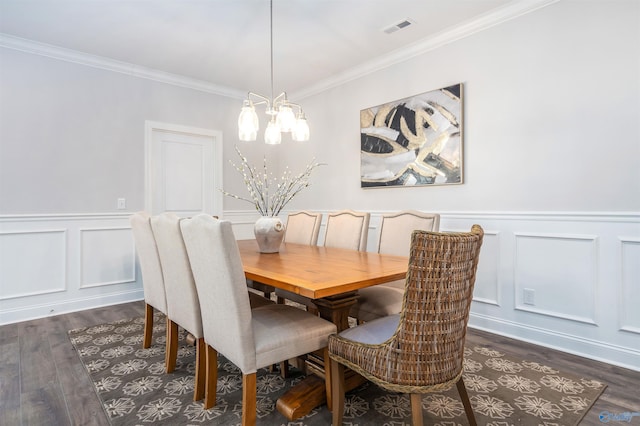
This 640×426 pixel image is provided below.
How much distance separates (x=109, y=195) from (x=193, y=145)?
3.81 feet

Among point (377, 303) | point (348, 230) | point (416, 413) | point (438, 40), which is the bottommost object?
point (416, 413)

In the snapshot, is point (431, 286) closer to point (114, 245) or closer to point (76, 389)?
point (76, 389)

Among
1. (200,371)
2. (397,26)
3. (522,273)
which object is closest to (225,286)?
(200,371)

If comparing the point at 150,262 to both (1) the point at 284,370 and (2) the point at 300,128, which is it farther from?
(2) the point at 300,128

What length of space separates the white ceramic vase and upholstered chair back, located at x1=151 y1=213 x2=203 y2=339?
1.99 ft

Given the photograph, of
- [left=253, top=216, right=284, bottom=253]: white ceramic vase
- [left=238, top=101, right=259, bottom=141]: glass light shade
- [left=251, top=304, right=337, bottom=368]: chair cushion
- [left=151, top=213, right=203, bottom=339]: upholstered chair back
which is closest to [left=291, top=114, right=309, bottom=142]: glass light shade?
[left=238, top=101, right=259, bottom=141]: glass light shade

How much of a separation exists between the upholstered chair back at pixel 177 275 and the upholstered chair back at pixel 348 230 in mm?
1333

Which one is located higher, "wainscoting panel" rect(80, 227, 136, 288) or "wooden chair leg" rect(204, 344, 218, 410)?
"wainscoting panel" rect(80, 227, 136, 288)

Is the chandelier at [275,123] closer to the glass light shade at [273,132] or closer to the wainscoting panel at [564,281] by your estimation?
the glass light shade at [273,132]

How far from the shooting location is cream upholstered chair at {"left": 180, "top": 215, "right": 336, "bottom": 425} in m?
1.38

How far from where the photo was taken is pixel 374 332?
1489 mm

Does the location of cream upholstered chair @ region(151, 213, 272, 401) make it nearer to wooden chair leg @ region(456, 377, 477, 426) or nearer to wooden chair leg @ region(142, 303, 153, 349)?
wooden chair leg @ region(142, 303, 153, 349)

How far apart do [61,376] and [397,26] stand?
3.55 m

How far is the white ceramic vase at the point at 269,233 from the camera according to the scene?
2.30 m
